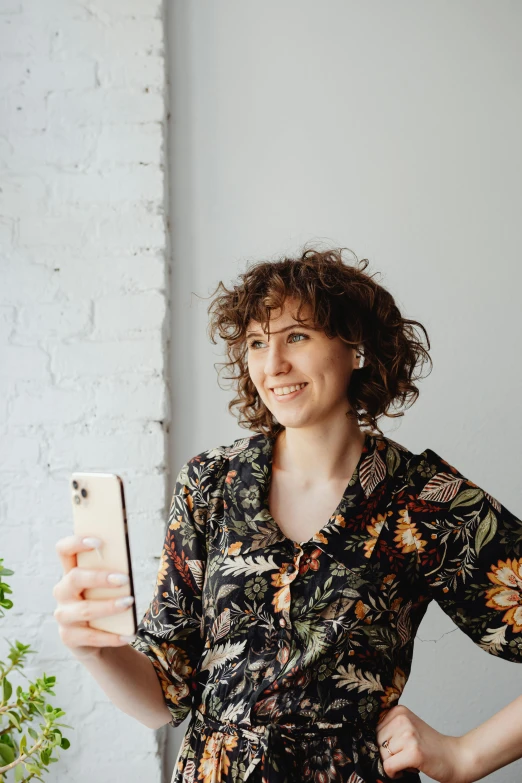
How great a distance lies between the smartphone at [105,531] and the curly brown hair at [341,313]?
430mm

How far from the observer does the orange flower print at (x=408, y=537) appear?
1.17 m

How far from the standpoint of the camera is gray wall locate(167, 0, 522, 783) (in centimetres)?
179

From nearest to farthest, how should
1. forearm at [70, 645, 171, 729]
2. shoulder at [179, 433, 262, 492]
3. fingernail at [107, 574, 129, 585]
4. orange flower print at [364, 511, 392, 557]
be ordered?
fingernail at [107, 574, 129, 585] < forearm at [70, 645, 171, 729] < orange flower print at [364, 511, 392, 557] < shoulder at [179, 433, 262, 492]

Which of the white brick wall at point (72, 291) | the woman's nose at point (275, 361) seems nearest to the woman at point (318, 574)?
the woman's nose at point (275, 361)

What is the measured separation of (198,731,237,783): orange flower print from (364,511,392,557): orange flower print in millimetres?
371

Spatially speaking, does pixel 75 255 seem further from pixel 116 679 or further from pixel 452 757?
pixel 452 757

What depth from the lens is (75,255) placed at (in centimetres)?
171

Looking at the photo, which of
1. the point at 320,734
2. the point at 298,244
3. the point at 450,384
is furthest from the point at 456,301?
the point at 320,734

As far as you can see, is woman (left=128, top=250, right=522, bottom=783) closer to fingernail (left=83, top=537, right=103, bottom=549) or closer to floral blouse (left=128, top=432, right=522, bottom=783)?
floral blouse (left=128, top=432, right=522, bottom=783)

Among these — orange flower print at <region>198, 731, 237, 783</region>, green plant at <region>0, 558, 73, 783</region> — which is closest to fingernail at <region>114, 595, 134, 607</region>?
orange flower print at <region>198, 731, 237, 783</region>

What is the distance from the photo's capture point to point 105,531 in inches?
35.8

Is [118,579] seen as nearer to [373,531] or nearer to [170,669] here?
[170,669]

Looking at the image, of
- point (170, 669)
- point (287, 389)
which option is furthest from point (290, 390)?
point (170, 669)

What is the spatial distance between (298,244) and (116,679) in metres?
1.15
